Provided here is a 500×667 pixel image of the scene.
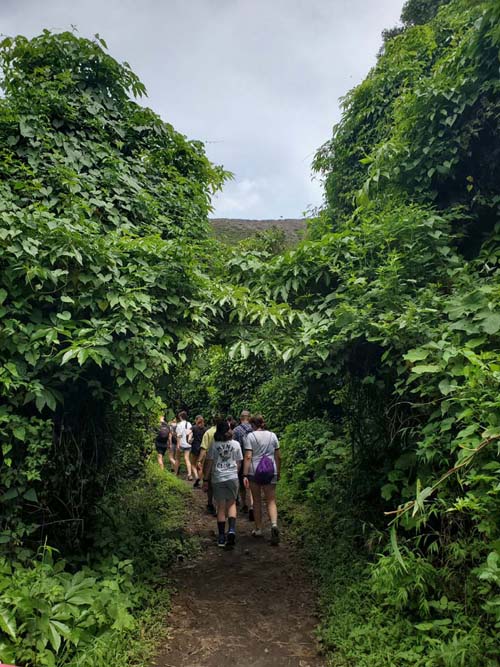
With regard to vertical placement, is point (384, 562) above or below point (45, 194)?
below

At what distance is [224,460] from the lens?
20.0ft

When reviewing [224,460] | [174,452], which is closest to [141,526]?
[224,460]

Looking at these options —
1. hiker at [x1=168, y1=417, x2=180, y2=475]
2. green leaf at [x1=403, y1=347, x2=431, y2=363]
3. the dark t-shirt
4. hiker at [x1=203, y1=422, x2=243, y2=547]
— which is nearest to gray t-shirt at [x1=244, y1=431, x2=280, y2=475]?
hiker at [x1=203, y1=422, x2=243, y2=547]

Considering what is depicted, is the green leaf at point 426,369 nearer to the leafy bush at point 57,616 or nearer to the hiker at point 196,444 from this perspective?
the leafy bush at point 57,616

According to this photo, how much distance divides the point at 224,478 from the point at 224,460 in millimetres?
237

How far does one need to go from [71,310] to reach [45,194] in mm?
1673

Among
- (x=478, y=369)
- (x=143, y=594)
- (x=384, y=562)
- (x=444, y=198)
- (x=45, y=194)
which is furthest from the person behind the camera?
(x=444, y=198)

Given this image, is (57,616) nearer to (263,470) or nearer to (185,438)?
(263,470)

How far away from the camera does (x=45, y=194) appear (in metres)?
4.96

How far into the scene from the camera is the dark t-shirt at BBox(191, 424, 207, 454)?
9703mm

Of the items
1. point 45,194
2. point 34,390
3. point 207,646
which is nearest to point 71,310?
point 34,390

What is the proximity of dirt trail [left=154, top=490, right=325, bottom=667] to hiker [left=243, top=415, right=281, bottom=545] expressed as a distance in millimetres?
347

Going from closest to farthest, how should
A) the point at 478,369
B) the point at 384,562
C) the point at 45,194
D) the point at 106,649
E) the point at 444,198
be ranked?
the point at 478,369 < the point at 106,649 < the point at 384,562 < the point at 45,194 < the point at 444,198

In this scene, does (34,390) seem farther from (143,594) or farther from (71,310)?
(143,594)
